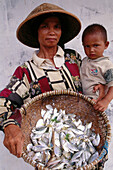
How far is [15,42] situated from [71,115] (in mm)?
977

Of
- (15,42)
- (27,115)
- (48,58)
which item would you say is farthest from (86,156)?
(15,42)

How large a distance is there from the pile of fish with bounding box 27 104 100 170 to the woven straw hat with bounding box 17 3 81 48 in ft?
1.59

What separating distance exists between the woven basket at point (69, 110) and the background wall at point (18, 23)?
75 cm

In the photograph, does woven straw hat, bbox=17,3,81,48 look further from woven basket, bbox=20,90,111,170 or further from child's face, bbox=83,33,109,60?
woven basket, bbox=20,90,111,170

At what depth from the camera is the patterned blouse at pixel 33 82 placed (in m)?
1.06

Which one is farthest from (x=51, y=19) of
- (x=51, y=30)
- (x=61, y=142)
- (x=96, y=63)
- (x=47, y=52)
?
(x=61, y=142)

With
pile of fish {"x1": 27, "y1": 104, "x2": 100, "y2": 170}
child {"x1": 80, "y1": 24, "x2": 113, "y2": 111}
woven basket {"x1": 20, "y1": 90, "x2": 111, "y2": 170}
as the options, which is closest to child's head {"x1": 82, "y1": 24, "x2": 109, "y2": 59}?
child {"x1": 80, "y1": 24, "x2": 113, "y2": 111}

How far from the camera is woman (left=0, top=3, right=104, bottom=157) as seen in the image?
1061mm

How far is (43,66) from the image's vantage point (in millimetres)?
Answer: 1172

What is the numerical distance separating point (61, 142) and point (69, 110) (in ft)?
0.79

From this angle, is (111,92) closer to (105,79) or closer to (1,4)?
(105,79)

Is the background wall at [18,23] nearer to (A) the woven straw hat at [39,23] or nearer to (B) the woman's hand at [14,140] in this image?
(A) the woven straw hat at [39,23]

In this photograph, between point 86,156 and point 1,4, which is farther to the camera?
point 1,4

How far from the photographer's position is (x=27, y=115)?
3.52 ft
